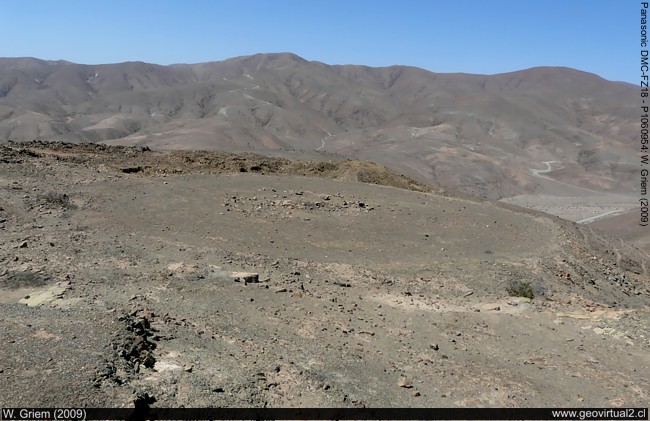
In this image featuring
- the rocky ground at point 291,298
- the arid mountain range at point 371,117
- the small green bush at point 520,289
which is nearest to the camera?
the rocky ground at point 291,298

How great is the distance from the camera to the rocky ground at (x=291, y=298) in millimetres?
6746

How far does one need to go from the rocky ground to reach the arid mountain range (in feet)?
86.2

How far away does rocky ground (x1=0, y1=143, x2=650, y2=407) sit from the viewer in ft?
22.1

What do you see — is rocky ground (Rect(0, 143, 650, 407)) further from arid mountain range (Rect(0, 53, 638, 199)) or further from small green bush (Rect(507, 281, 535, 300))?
arid mountain range (Rect(0, 53, 638, 199))

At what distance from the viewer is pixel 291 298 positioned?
10383 millimetres

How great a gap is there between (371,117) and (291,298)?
123670mm

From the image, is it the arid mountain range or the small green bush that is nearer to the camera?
the small green bush

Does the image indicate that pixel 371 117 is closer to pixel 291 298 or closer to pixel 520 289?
pixel 520 289

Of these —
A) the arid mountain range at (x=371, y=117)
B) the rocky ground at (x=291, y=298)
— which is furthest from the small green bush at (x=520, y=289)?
the arid mountain range at (x=371, y=117)

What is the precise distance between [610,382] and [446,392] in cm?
296

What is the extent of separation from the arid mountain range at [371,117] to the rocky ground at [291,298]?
2627cm

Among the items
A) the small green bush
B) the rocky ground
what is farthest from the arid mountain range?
the small green bush

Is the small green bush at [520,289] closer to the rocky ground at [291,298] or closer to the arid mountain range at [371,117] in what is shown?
the rocky ground at [291,298]

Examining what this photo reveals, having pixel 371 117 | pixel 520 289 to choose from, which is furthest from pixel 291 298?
pixel 371 117
